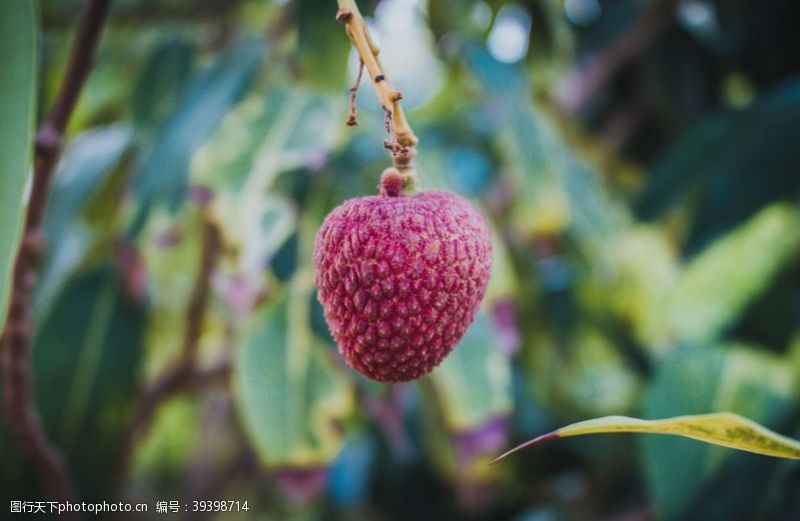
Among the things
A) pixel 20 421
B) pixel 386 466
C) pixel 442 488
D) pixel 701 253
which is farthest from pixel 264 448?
pixel 442 488

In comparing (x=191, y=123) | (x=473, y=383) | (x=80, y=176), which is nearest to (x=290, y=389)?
(x=473, y=383)

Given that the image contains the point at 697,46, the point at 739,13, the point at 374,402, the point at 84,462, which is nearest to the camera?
the point at 84,462

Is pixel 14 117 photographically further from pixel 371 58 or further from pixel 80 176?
pixel 80 176

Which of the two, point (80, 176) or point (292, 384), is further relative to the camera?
point (80, 176)

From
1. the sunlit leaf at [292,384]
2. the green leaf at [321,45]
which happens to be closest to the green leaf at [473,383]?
the sunlit leaf at [292,384]

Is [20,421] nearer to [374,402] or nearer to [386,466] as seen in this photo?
[374,402]

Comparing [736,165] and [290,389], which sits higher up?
[736,165]
